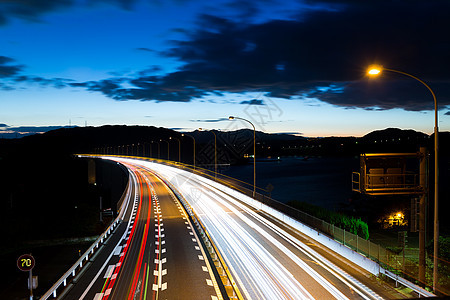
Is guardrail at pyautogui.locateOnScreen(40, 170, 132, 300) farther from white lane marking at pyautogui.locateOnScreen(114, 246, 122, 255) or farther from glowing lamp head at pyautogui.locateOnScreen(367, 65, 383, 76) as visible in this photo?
glowing lamp head at pyautogui.locateOnScreen(367, 65, 383, 76)

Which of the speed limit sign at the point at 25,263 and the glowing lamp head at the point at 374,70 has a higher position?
the glowing lamp head at the point at 374,70

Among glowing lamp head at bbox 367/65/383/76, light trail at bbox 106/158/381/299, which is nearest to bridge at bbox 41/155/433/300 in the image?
light trail at bbox 106/158/381/299

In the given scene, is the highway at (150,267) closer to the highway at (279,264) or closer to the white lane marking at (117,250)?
the white lane marking at (117,250)

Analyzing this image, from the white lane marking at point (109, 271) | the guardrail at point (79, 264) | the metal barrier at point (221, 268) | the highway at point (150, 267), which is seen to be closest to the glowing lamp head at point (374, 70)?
the metal barrier at point (221, 268)

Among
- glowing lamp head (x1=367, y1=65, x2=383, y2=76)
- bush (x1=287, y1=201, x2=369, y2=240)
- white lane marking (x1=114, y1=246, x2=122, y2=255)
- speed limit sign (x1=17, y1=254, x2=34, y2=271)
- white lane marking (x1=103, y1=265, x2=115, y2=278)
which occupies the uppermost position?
glowing lamp head (x1=367, y1=65, x2=383, y2=76)

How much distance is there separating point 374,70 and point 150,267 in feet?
49.9

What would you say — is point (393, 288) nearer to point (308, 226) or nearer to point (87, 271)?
point (308, 226)

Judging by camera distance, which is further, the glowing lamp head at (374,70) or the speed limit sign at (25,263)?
the speed limit sign at (25,263)

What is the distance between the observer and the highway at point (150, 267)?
16312mm

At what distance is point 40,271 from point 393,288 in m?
34.9

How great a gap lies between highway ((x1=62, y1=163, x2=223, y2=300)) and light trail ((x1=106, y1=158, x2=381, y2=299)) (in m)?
1.65

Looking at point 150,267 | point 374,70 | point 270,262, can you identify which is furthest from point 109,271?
point 374,70

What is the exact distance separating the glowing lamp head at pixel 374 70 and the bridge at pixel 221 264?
893 centimetres

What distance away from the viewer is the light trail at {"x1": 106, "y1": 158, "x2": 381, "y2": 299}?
1566cm
